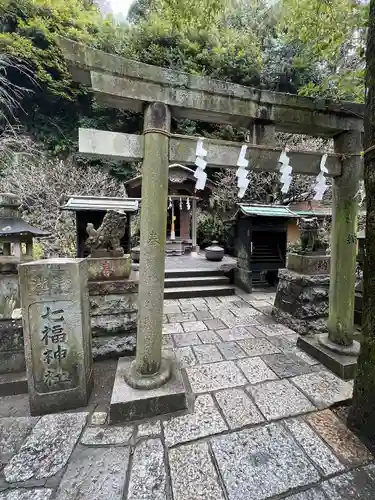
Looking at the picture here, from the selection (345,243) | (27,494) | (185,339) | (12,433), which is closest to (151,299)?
(27,494)

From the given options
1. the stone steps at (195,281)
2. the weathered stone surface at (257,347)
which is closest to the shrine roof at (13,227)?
the weathered stone surface at (257,347)

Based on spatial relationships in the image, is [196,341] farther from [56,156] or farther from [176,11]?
[56,156]

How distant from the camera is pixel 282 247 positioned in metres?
7.11

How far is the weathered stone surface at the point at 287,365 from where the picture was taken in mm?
2940

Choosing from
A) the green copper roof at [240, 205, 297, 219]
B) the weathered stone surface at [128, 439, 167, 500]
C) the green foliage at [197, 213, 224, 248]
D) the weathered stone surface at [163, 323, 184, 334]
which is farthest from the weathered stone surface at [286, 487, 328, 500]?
the green foliage at [197, 213, 224, 248]

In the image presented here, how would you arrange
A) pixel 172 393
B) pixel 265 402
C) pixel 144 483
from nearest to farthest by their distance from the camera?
pixel 144 483, pixel 172 393, pixel 265 402

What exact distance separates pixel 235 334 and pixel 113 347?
2.13m

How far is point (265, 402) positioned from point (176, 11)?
499cm

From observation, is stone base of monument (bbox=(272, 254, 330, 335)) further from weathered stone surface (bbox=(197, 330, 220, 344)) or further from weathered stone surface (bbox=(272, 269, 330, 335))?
weathered stone surface (bbox=(197, 330, 220, 344))

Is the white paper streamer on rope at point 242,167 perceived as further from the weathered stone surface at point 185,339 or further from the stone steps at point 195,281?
the stone steps at point 195,281

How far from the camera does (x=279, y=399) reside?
8.10 ft

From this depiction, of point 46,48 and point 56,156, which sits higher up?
point 46,48

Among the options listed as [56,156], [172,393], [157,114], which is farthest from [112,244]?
[56,156]

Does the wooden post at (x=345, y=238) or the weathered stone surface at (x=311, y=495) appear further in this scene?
the wooden post at (x=345, y=238)
